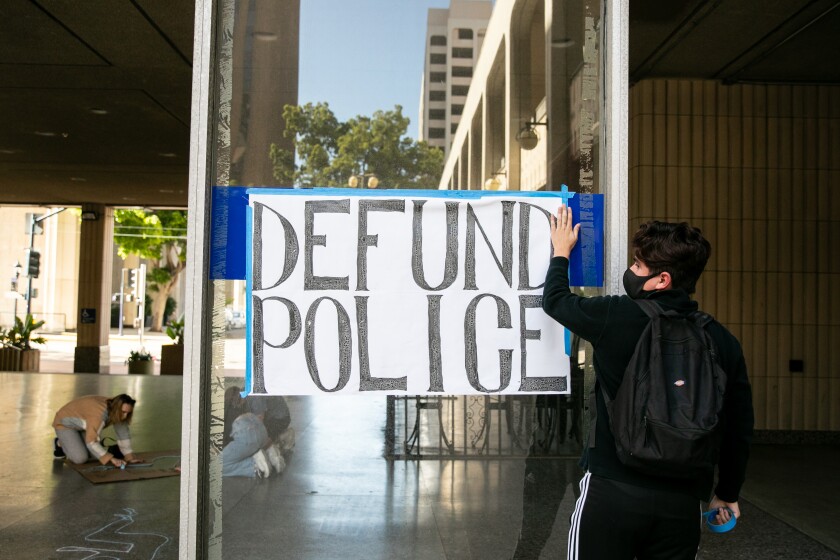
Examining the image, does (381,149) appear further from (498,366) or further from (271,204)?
(498,366)

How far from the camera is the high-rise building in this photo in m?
2.84

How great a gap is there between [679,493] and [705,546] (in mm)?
3089

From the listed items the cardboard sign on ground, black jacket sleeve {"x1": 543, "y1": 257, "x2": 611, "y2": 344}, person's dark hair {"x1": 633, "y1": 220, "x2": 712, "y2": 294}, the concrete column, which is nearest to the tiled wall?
the cardboard sign on ground

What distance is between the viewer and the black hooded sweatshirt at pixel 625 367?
212 cm

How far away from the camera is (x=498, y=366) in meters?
2.59

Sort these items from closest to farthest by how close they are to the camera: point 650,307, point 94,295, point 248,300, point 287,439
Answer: point 650,307
point 248,300
point 287,439
point 94,295

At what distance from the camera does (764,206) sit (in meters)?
7.91

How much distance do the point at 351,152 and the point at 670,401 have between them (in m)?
1.42

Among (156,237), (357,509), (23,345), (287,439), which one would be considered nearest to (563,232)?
(287,439)

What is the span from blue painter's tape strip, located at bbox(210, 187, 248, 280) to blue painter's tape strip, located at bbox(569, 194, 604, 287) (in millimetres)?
1143

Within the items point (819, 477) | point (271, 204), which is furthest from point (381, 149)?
point (819, 477)

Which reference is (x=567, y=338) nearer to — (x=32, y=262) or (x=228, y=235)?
(x=228, y=235)

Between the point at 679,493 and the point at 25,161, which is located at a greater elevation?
the point at 25,161

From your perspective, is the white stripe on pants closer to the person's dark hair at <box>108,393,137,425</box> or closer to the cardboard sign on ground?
the cardboard sign on ground
